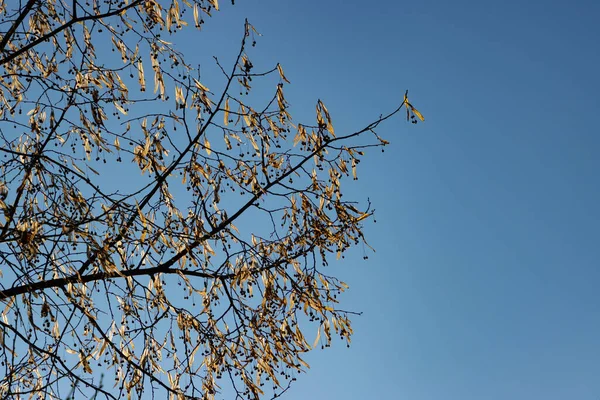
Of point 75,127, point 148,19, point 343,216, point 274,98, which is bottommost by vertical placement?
point 343,216

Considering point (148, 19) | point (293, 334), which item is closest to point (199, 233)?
point (293, 334)

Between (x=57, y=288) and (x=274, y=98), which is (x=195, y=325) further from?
(x=274, y=98)

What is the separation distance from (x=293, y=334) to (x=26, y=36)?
2.64m

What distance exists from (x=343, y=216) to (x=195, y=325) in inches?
44.0

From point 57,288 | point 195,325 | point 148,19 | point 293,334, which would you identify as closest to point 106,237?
point 57,288

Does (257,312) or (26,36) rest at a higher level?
(26,36)

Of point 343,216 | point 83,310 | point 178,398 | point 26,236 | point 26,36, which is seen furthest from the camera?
point 26,36

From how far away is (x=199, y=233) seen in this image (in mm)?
4395

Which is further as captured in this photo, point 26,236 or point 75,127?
point 75,127

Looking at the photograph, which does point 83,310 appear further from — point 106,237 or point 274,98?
point 274,98

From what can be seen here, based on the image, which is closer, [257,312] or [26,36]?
[257,312]

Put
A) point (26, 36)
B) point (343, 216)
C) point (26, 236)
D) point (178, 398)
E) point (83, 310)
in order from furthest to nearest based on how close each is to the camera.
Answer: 1. point (26, 36)
2. point (343, 216)
3. point (178, 398)
4. point (83, 310)
5. point (26, 236)

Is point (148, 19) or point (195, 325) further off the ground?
point (148, 19)

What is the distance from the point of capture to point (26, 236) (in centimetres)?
346
